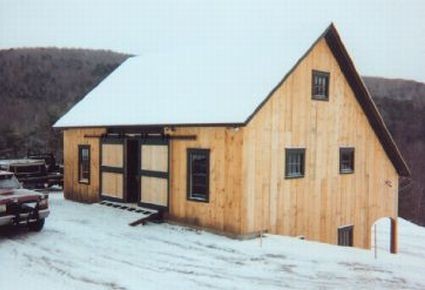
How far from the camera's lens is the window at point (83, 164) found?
2167 centimetres

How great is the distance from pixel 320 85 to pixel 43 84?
200ft

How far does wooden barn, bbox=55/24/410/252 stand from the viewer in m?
15.3

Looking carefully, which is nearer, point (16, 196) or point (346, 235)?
point (16, 196)

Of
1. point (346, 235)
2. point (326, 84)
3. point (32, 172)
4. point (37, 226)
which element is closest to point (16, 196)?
point (37, 226)

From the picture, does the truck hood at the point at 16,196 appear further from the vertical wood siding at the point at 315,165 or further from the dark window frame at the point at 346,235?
the dark window frame at the point at 346,235

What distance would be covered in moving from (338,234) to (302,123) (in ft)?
15.2

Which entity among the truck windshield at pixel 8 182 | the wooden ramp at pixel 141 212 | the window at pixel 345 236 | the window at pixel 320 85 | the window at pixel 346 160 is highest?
the window at pixel 320 85

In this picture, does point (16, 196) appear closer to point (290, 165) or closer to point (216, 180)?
point (216, 180)

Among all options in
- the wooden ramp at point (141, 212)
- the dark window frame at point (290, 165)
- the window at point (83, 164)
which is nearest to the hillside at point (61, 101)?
the window at point (83, 164)

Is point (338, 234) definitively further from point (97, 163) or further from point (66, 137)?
point (66, 137)

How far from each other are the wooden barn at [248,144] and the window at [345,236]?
0.04 meters

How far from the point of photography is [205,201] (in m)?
15.8

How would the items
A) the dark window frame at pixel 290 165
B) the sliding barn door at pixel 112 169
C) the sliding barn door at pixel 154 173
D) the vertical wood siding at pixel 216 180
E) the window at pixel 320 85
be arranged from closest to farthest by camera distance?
the vertical wood siding at pixel 216 180
the dark window frame at pixel 290 165
the sliding barn door at pixel 154 173
the window at pixel 320 85
the sliding barn door at pixel 112 169

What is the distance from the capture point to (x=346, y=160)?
63.0 feet
